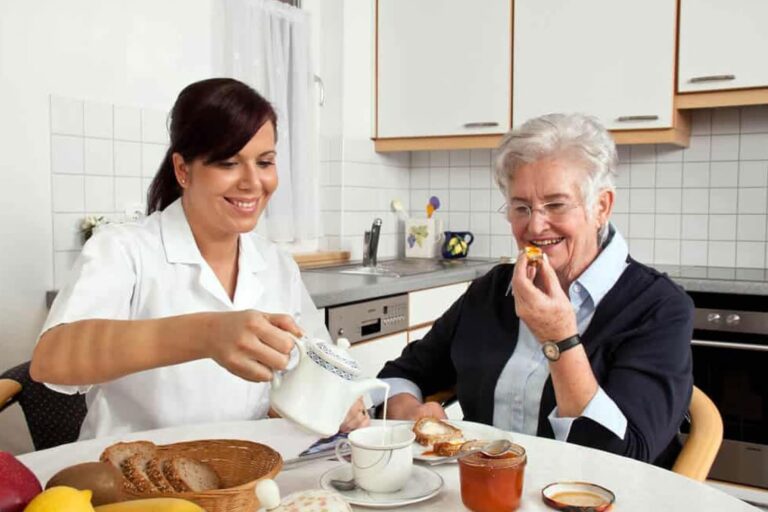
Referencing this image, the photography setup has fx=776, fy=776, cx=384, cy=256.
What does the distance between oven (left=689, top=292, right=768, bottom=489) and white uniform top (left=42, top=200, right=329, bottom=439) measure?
1.82 meters

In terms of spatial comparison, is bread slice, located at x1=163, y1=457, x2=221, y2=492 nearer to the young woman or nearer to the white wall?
the young woman

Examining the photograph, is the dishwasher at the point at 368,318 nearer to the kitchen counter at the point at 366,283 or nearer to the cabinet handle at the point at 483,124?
the kitchen counter at the point at 366,283

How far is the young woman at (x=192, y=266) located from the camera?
1.47 metres

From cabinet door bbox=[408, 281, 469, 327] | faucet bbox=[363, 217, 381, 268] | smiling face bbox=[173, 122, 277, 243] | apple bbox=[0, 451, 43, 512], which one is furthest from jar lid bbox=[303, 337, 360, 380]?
faucet bbox=[363, 217, 381, 268]

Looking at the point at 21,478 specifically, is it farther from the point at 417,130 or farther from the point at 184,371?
the point at 417,130

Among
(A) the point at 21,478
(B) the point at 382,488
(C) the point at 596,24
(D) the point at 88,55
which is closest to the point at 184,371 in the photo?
(B) the point at 382,488

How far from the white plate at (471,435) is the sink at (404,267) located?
163 centimetres

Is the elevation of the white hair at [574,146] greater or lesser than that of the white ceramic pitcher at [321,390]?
greater

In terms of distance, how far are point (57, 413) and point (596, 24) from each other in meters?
2.55

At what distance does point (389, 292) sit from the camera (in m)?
2.76

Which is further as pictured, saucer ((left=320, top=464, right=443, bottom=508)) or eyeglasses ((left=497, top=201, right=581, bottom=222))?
eyeglasses ((left=497, top=201, right=581, bottom=222))

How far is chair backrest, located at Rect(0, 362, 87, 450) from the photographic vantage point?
1669 millimetres

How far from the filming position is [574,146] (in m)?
1.57

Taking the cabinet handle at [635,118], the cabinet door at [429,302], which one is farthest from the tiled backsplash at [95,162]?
the cabinet handle at [635,118]
